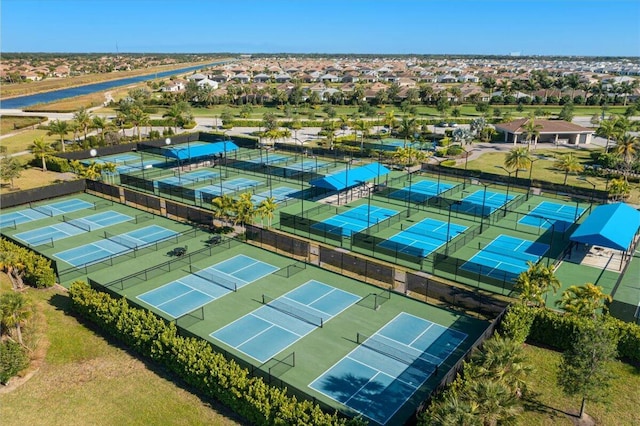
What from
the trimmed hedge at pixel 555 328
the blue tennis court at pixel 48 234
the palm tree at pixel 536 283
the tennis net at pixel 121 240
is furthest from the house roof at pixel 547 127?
the blue tennis court at pixel 48 234

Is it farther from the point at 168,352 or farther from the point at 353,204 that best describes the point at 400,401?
the point at 353,204

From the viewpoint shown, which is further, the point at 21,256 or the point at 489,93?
the point at 489,93

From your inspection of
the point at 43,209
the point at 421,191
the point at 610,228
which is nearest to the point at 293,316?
the point at 610,228

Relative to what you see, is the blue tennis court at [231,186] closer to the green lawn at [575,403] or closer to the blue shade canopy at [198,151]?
the blue shade canopy at [198,151]

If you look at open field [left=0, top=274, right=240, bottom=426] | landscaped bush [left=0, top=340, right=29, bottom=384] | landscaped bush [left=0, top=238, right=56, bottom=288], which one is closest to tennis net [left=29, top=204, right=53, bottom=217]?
landscaped bush [left=0, top=238, right=56, bottom=288]

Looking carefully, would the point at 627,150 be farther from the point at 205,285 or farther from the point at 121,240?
the point at 121,240

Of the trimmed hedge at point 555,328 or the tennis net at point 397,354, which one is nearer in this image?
the tennis net at point 397,354

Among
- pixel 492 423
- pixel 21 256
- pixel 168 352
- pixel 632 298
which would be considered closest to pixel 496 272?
pixel 632 298
